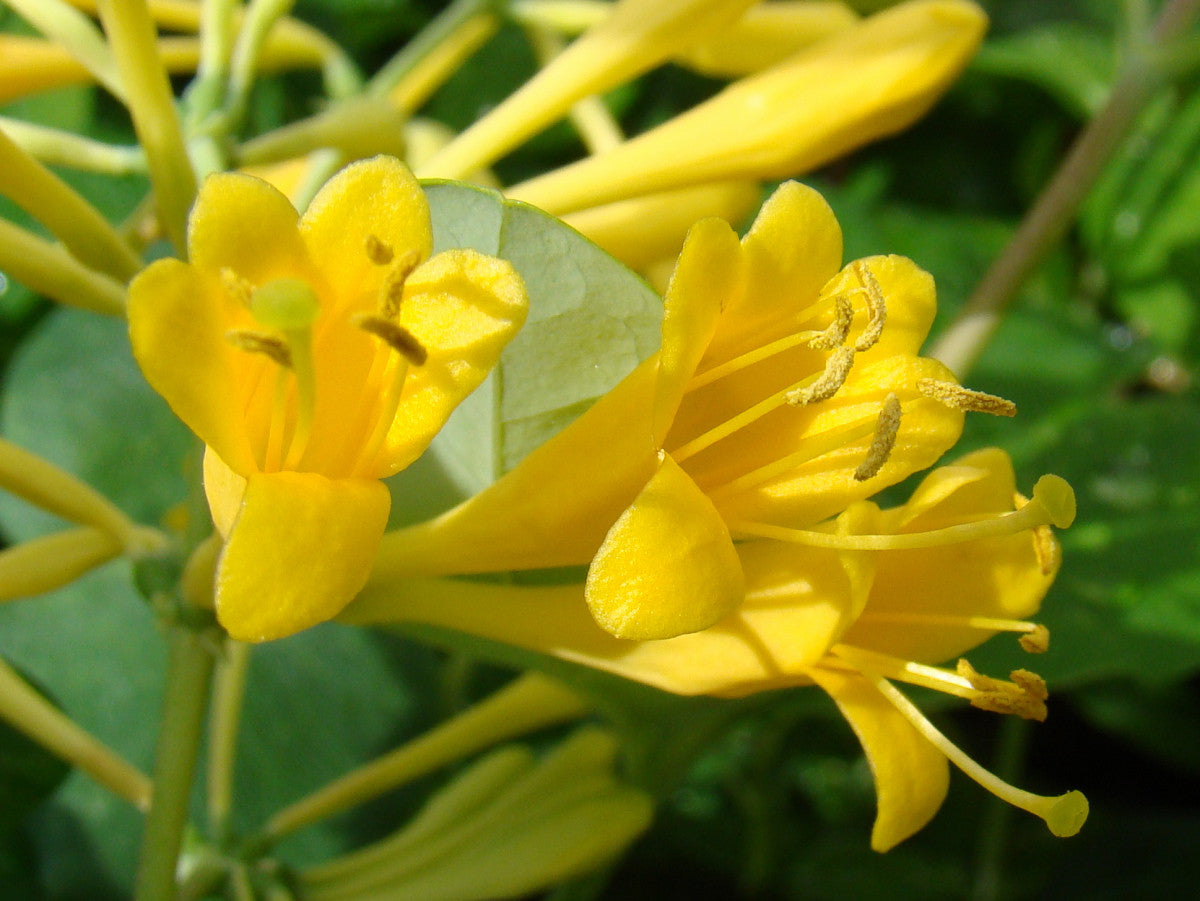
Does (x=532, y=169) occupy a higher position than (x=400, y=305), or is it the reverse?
(x=400, y=305)

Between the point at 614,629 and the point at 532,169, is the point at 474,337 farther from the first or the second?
the point at 532,169

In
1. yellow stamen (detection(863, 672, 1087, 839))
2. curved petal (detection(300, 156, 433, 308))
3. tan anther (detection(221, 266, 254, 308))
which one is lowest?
yellow stamen (detection(863, 672, 1087, 839))

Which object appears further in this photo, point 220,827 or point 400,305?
point 220,827

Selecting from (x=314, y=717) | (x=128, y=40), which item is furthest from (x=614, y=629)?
(x=314, y=717)

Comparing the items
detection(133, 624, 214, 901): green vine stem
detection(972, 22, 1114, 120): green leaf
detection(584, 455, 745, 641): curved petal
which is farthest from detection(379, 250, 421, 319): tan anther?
detection(972, 22, 1114, 120): green leaf

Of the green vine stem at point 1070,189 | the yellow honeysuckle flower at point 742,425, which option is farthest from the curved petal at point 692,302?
the green vine stem at point 1070,189

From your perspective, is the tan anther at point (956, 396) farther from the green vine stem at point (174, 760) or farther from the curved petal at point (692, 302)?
the green vine stem at point (174, 760)

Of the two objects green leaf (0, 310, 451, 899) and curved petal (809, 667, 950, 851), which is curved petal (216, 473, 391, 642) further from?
green leaf (0, 310, 451, 899)
